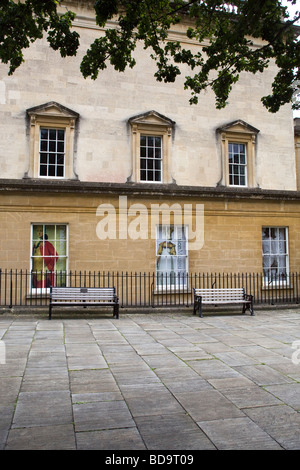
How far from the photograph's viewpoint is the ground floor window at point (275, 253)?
14892 mm

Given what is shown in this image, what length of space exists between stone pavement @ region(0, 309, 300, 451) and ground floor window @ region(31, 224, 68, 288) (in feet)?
11.3

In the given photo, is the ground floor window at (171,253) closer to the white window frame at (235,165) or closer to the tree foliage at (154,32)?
the white window frame at (235,165)

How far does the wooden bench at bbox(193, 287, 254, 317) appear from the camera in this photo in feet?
39.5

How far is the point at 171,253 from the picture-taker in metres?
14.0

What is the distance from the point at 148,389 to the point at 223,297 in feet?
25.1

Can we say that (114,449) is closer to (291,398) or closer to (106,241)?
(291,398)

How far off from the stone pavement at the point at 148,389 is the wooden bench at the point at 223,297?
2744 millimetres

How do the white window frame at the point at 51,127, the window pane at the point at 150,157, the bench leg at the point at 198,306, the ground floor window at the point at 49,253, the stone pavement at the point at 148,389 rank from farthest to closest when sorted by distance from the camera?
the window pane at the point at 150,157, the white window frame at the point at 51,127, the ground floor window at the point at 49,253, the bench leg at the point at 198,306, the stone pavement at the point at 148,389

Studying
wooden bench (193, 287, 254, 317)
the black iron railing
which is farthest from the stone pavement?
the black iron railing

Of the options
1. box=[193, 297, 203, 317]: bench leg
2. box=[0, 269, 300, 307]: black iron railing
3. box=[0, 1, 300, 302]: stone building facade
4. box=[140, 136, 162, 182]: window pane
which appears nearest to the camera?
box=[193, 297, 203, 317]: bench leg

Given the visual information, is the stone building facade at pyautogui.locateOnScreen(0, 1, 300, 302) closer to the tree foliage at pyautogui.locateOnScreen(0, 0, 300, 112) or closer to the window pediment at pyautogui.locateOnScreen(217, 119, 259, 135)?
the window pediment at pyautogui.locateOnScreen(217, 119, 259, 135)

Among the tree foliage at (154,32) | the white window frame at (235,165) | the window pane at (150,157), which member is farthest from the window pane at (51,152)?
the tree foliage at (154,32)
